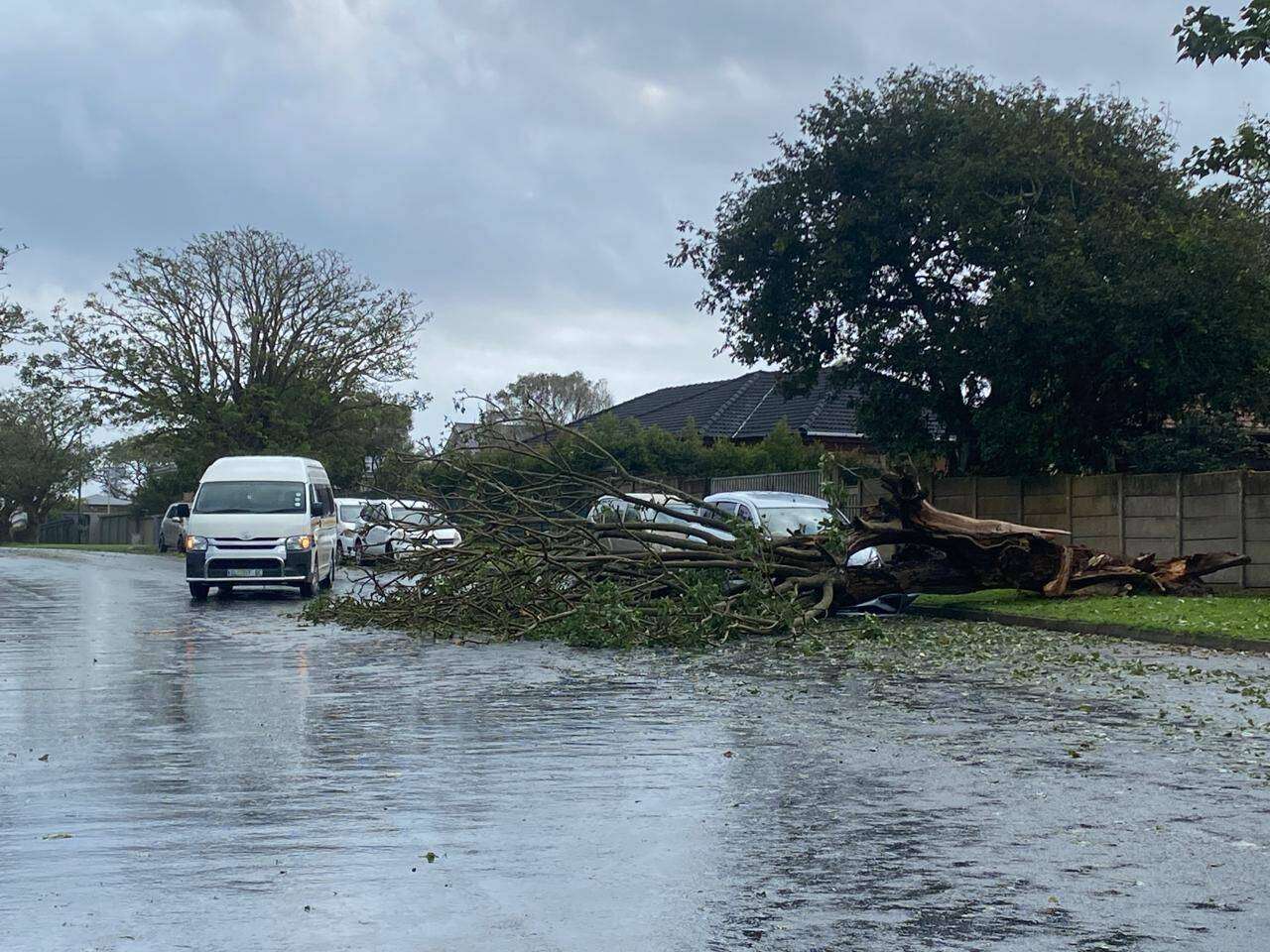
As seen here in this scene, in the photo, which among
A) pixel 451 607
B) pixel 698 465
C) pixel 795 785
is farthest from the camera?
pixel 698 465

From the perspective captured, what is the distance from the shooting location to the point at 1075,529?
81.4 feet

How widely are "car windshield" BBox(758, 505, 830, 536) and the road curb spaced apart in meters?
1.96

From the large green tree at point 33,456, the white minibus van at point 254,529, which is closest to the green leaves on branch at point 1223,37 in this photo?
the white minibus van at point 254,529

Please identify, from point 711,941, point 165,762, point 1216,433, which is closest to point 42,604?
point 165,762

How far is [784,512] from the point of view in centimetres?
2269

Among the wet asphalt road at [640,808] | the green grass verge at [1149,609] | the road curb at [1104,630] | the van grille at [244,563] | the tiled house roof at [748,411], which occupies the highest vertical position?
the tiled house roof at [748,411]

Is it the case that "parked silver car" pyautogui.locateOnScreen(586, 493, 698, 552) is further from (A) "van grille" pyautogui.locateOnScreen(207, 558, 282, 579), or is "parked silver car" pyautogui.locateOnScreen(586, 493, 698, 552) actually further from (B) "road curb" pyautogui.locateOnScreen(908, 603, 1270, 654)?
(A) "van grille" pyautogui.locateOnScreen(207, 558, 282, 579)

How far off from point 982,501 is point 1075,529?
8.00ft

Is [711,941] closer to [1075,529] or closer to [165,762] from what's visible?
[165,762]

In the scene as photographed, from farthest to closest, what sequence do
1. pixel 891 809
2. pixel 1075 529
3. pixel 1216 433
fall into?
1. pixel 1216 433
2. pixel 1075 529
3. pixel 891 809

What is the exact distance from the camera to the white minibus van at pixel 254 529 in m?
25.9

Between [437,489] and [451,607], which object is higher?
[437,489]

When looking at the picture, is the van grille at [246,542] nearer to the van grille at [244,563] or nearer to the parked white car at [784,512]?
the van grille at [244,563]

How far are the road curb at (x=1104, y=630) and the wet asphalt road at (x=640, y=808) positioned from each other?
158 centimetres
